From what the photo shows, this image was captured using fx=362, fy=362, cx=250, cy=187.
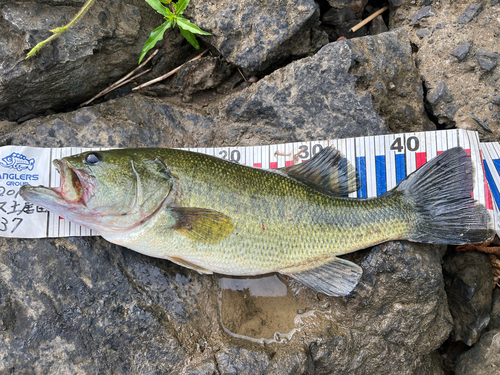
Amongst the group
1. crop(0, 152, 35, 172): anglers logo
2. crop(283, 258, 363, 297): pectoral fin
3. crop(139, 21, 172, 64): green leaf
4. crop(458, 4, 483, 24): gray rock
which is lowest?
crop(283, 258, 363, 297): pectoral fin

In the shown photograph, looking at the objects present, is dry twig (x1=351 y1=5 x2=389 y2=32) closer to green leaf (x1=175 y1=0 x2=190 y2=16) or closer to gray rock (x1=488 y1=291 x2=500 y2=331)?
green leaf (x1=175 y1=0 x2=190 y2=16)

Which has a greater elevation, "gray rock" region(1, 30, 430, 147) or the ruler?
"gray rock" region(1, 30, 430, 147)

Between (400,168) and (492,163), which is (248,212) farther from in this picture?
(492,163)

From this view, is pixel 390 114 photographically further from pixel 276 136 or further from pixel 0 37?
pixel 0 37

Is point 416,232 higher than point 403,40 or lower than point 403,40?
lower

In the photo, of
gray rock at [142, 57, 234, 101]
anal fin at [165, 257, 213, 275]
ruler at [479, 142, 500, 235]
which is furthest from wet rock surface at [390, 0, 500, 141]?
anal fin at [165, 257, 213, 275]

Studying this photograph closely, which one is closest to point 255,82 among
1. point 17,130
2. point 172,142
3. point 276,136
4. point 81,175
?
point 276,136
